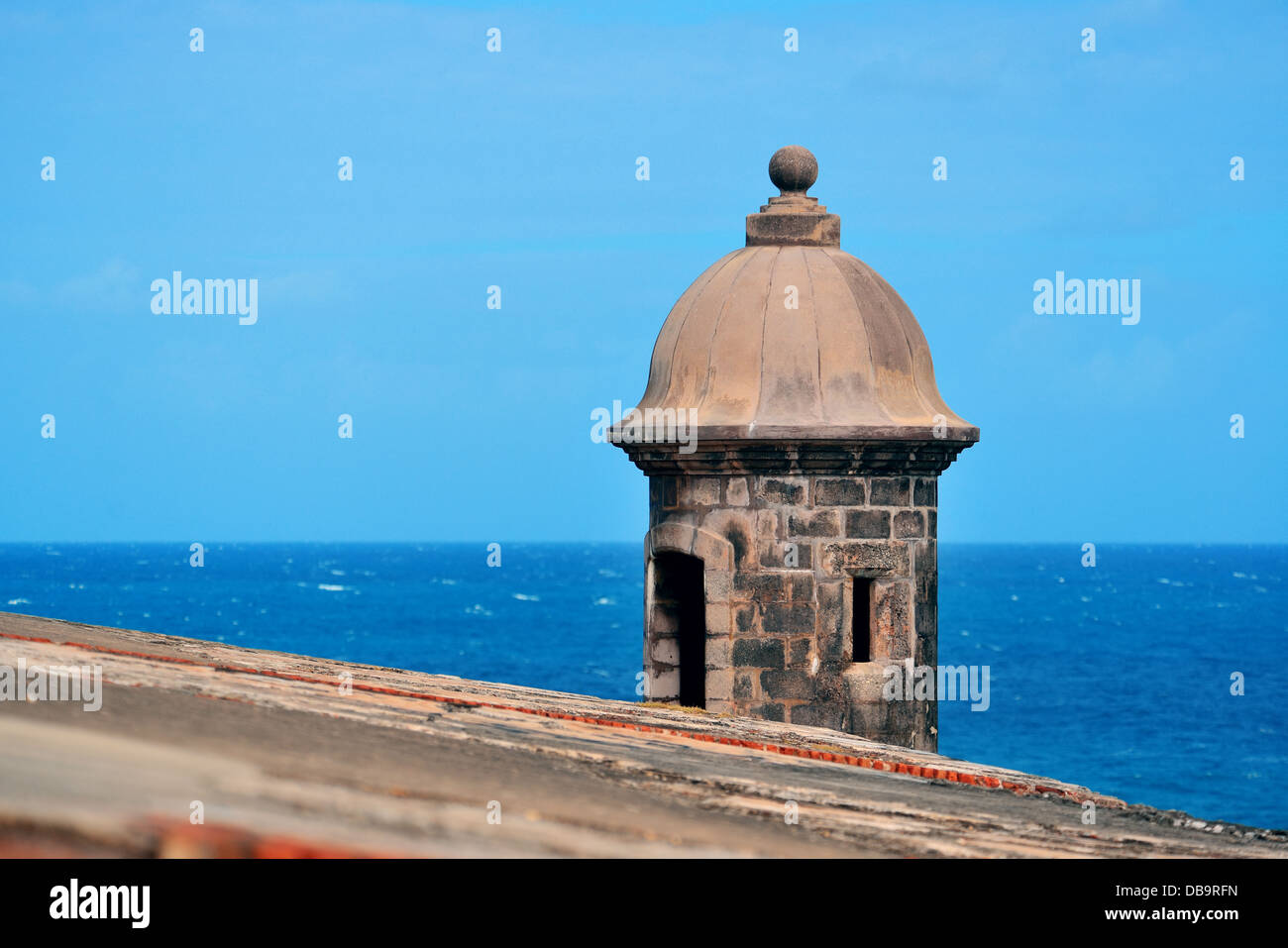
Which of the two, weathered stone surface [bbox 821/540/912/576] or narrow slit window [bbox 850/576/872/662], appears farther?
narrow slit window [bbox 850/576/872/662]

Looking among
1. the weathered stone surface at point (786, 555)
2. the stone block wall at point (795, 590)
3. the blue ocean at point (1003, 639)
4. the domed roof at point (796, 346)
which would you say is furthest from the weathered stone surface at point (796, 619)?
the blue ocean at point (1003, 639)

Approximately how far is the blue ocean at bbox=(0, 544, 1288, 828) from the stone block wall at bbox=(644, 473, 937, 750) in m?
29.6

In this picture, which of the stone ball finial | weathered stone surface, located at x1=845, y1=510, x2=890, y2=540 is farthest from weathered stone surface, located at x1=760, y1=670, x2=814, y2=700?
the stone ball finial

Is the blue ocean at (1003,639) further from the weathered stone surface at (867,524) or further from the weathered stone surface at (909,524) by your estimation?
the weathered stone surface at (867,524)

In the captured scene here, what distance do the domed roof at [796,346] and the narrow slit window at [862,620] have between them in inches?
35.5

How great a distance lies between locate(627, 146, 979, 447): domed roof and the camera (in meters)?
8.76

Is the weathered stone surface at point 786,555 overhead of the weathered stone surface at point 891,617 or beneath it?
overhead

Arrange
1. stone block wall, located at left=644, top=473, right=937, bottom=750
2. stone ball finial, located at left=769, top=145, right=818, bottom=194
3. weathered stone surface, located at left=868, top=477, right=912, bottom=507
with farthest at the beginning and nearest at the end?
1. stone ball finial, located at left=769, top=145, right=818, bottom=194
2. weathered stone surface, located at left=868, top=477, right=912, bottom=507
3. stone block wall, located at left=644, top=473, right=937, bottom=750

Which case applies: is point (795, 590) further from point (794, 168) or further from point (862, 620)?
point (794, 168)

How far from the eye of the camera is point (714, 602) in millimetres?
8789

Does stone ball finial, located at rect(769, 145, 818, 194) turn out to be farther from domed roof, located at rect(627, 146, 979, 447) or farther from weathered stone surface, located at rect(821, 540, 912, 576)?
weathered stone surface, located at rect(821, 540, 912, 576)

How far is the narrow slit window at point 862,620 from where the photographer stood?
898 cm
